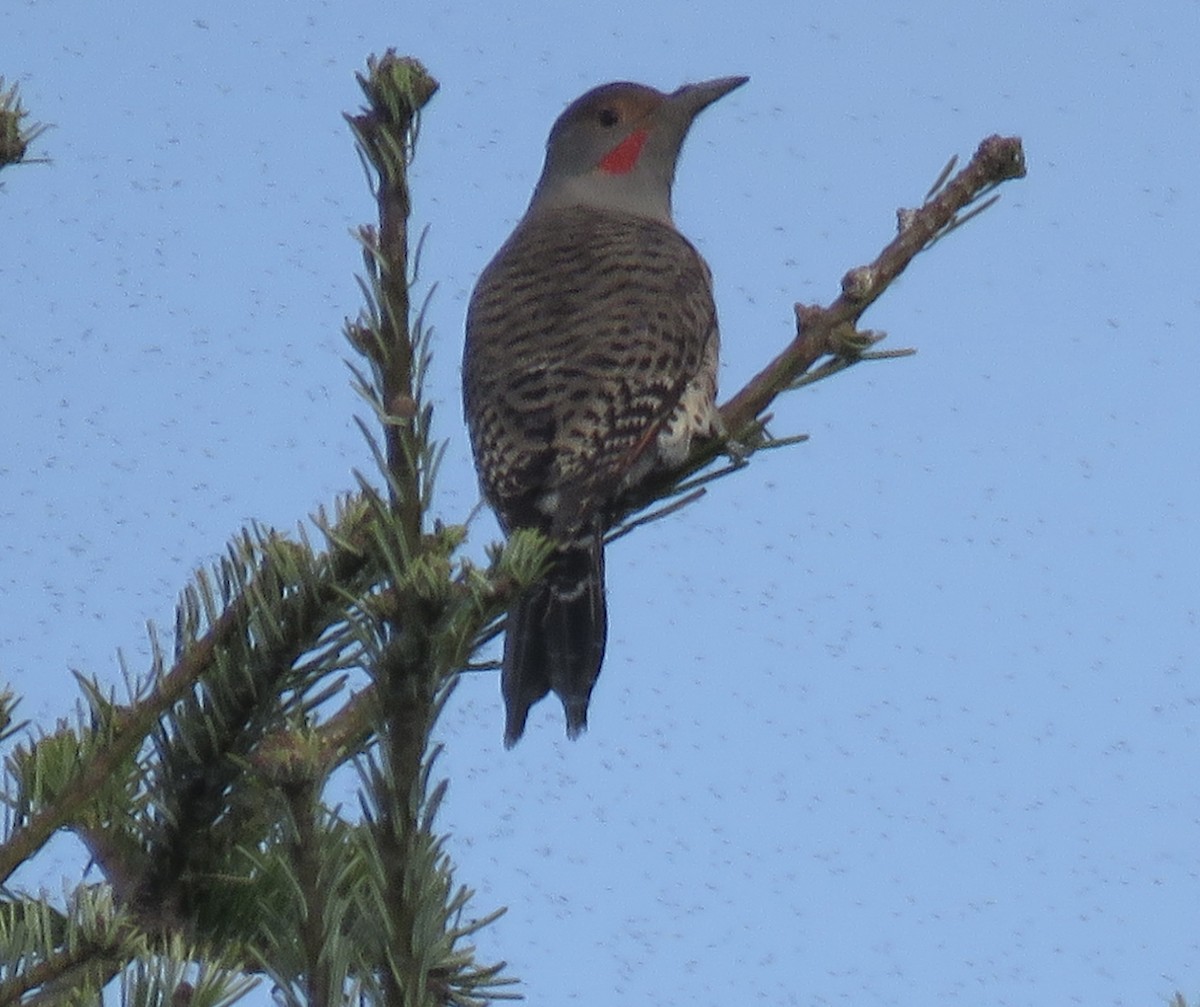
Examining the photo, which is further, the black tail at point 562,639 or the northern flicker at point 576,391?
the northern flicker at point 576,391

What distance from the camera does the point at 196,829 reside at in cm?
156

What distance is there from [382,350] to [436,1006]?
509 millimetres

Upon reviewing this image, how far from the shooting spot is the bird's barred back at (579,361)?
126 inches

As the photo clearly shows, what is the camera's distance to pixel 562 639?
2.71m

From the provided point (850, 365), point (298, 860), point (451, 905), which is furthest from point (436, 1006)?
point (850, 365)

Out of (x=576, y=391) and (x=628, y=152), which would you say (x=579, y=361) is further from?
(x=628, y=152)

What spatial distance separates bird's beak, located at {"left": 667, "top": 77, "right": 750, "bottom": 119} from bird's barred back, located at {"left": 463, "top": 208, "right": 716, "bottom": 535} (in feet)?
2.12

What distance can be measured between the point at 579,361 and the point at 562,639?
92 cm

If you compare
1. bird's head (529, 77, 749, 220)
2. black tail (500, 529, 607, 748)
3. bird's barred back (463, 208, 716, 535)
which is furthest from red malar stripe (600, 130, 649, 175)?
black tail (500, 529, 607, 748)

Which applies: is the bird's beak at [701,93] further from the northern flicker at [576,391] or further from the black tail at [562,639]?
the black tail at [562,639]

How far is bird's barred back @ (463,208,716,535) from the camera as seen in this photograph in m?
3.19

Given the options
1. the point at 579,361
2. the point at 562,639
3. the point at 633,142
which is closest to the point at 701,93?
the point at 633,142

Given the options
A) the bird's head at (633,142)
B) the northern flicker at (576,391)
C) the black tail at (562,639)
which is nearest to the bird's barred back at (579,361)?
the northern flicker at (576,391)

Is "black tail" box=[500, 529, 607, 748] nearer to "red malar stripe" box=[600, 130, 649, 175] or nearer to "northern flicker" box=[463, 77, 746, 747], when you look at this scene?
"northern flicker" box=[463, 77, 746, 747]
